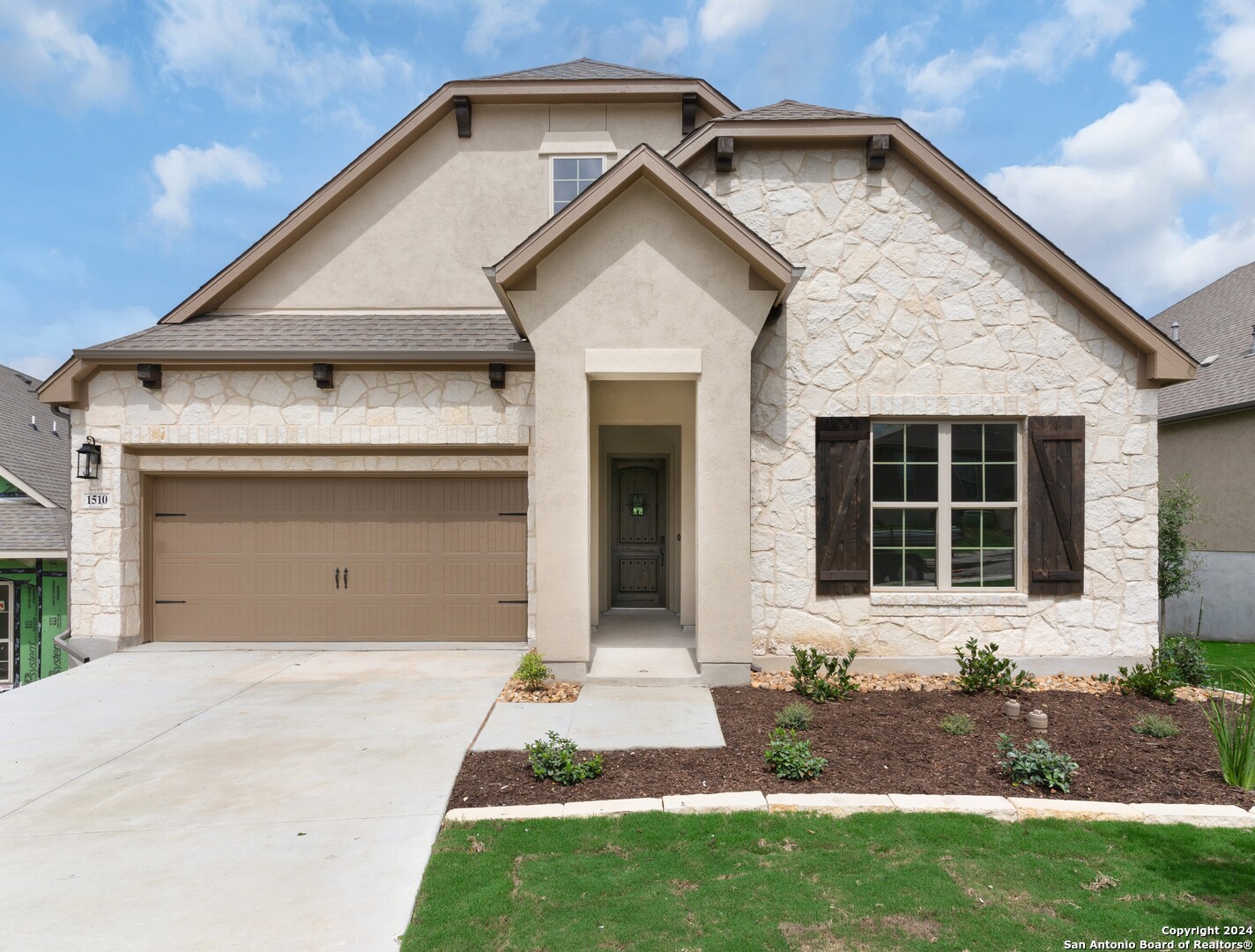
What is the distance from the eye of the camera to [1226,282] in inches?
687

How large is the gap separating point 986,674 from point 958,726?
1675 millimetres

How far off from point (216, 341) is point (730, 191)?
6723 mm

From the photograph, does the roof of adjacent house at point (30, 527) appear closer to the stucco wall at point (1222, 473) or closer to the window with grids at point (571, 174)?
the window with grids at point (571, 174)

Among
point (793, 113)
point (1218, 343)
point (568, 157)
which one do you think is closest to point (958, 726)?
point (793, 113)

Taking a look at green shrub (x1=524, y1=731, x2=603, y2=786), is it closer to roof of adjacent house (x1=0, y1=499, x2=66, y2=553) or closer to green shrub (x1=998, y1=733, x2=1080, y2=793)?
green shrub (x1=998, y1=733, x2=1080, y2=793)

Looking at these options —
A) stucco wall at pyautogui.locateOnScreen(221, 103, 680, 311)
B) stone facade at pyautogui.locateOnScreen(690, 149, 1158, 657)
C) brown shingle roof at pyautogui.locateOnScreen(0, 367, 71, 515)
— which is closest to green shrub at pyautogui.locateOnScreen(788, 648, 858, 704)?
stone facade at pyautogui.locateOnScreen(690, 149, 1158, 657)

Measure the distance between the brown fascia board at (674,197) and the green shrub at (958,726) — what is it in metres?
4.39

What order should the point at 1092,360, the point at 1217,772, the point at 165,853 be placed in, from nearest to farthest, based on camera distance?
1. the point at 165,853
2. the point at 1217,772
3. the point at 1092,360

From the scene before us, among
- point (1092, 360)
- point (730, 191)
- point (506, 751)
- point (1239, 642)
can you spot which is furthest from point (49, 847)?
point (1239, 642)

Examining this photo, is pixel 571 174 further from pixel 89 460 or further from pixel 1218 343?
pixel 1218 343

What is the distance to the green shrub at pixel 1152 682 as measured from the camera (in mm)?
7039

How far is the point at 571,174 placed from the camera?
10.6 m

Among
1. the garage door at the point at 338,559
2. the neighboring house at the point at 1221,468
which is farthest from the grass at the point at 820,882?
the neighboring house at the point at 1221,468

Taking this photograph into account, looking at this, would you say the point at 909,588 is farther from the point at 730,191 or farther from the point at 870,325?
the point at 730,191
